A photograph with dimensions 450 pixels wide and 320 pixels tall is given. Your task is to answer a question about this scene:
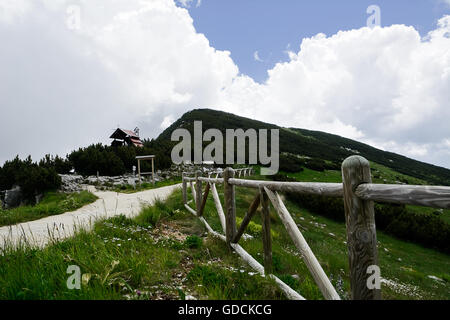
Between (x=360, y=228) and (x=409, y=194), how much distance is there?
530 millimetres

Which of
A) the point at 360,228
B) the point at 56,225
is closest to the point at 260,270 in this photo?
the point at 360,228

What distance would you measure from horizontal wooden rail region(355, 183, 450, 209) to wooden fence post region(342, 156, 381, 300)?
0.28ft

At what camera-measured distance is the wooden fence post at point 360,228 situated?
78.7 inches

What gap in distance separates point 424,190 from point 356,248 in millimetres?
748

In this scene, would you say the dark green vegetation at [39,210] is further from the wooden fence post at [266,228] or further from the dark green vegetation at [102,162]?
the dark green vegetation at [102,162]

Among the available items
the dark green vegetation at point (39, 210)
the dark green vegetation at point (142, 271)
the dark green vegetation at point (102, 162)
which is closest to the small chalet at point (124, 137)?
the dark green vegetation at point (102, 162)

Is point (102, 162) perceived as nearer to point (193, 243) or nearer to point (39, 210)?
point (39, 210)

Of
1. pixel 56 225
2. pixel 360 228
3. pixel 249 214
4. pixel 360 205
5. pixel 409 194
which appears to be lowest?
pixel 56 225

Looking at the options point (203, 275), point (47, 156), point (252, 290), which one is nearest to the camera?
point (252, 290)

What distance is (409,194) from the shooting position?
162 centimetres

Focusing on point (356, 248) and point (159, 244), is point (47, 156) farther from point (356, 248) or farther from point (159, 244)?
point (356, 248)

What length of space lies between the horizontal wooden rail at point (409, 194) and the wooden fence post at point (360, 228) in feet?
0.28
